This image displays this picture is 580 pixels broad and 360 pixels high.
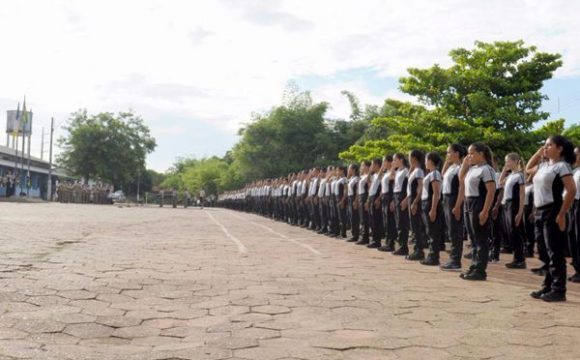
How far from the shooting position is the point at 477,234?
7098mm

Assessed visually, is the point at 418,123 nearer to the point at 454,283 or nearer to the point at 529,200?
the point at 529,200

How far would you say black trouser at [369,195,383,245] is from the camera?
11.2m

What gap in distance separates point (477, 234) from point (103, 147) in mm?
52105

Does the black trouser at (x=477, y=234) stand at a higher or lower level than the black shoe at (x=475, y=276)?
higher

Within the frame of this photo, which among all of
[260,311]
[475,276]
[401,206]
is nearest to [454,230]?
[475,276]

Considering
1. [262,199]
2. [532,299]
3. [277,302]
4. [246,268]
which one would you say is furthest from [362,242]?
[262,199]

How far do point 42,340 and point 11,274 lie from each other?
2.42m

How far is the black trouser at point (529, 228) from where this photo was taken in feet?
30.2

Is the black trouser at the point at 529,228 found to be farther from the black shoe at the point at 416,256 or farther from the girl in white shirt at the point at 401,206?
the girl in white shirt at the point at 401,206

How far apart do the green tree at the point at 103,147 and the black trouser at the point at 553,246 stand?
174 feet

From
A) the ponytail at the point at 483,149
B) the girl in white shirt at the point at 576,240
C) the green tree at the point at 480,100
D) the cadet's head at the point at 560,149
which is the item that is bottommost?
the girl in white shirt at the point at 576,240

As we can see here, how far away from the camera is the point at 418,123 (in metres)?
20.2

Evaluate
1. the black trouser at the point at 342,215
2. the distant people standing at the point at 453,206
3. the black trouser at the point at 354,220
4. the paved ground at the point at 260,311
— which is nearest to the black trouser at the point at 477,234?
the paved ground at the point at 260,311

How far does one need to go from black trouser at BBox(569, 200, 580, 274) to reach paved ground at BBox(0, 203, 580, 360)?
0.60 m
